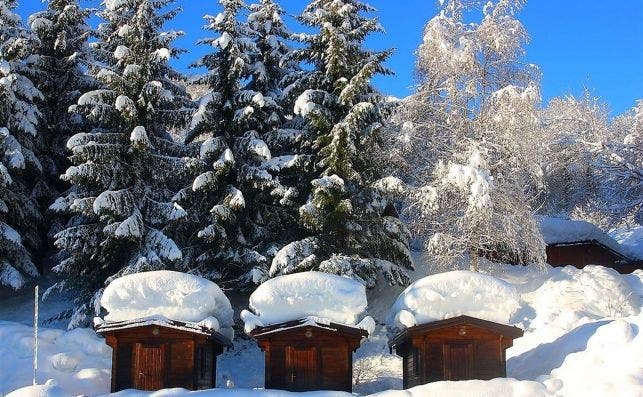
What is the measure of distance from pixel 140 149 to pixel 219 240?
4.11 metres

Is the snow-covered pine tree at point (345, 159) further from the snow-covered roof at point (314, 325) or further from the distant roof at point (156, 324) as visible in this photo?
the distant roof at point (156, 324)

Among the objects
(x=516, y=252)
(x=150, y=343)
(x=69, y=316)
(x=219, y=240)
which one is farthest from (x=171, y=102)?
(x=516, y=252)

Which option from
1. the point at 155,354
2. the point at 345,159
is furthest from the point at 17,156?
the point at 345,159

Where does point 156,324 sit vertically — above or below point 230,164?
below

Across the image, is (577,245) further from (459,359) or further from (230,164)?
(230,164)

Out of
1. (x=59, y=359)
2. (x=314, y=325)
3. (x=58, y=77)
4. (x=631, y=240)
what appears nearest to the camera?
(x=314, y=325)

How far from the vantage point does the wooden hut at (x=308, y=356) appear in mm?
17062

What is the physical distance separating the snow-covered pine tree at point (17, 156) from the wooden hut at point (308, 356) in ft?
36.3

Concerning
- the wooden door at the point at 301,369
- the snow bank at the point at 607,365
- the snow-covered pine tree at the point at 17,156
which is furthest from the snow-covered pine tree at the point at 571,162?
the snow-covered pine tree at the point at 17,156

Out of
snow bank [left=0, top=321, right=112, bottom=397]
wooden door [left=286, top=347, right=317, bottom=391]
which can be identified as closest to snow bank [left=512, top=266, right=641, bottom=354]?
wooden door [left=286, top=347, right=317, bottom=391]

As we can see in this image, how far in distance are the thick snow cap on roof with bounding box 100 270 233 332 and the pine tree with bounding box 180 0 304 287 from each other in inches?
165

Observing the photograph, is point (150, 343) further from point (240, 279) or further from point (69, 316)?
point (69, 316)

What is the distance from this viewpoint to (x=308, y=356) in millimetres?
17266

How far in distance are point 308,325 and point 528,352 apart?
289 inches
